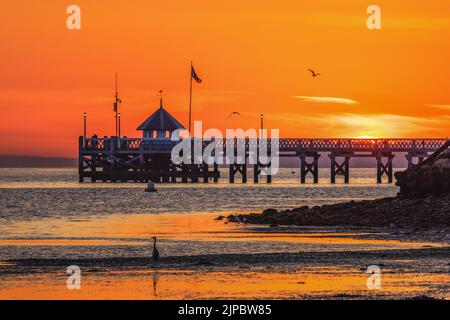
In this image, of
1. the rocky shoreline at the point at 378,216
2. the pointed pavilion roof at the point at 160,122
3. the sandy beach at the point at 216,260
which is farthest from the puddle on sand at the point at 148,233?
the pointed pavilion roof at the point at 160,122

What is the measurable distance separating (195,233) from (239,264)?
14809mm

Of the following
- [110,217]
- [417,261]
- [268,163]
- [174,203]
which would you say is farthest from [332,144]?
[417,261]

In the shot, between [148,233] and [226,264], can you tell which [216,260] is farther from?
[148,233]

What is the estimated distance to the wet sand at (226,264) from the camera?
77.6 ft

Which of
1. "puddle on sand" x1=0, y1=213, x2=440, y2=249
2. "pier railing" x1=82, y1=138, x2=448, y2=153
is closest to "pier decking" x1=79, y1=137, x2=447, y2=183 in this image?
"pier railing" x1=82, y1=138, x2=448, y2=153

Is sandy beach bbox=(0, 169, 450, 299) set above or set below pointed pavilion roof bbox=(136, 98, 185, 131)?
below

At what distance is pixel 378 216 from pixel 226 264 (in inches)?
728

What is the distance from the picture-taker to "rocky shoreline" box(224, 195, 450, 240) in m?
43.4

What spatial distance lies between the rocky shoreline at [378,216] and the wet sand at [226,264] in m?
2.01

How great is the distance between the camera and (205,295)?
75.7ft

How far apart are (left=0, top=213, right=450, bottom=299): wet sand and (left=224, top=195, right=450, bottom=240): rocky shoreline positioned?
2.01 metres

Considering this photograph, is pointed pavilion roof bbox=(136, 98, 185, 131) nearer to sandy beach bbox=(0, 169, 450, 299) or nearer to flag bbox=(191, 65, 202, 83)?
flag bbox=(191, 65, 202, 83)

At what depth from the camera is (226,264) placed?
95.8 ft

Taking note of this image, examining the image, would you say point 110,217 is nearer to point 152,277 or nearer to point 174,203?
point 174,203
